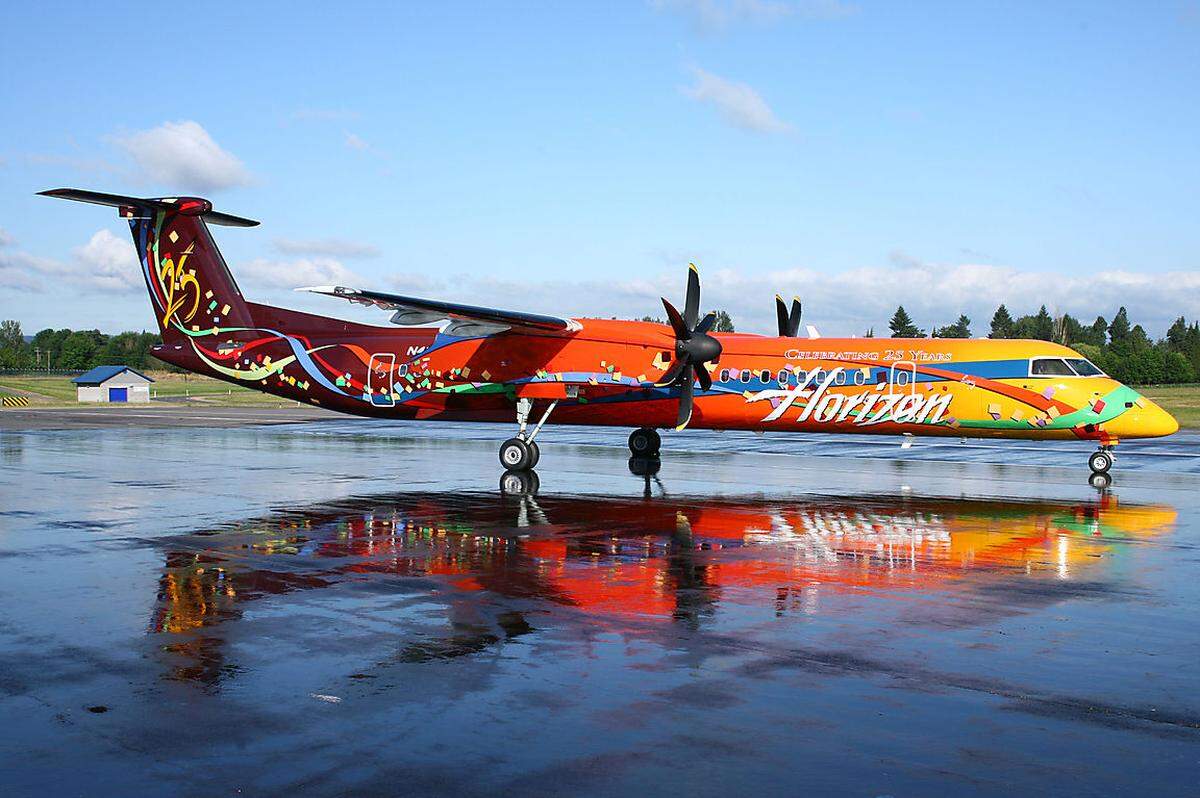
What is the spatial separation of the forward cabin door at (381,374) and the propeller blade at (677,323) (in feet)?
25.2

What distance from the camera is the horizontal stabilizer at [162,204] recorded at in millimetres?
25875

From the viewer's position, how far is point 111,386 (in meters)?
86.6

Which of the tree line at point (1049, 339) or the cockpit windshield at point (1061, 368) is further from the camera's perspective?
the tree line at point (1049, 339)

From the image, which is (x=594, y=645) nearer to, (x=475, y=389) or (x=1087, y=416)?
(x=475, y=389)

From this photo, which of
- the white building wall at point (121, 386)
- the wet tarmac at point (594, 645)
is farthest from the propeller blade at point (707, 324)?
the white building wall at point (121, 386)

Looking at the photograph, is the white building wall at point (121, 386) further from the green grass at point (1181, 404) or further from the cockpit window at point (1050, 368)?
the cockpit window at point (1050, 368)

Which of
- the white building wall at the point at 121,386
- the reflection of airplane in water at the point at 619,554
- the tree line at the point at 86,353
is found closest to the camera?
the reflection of airplane in water at the point at 619,554

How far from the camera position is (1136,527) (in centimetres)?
1823

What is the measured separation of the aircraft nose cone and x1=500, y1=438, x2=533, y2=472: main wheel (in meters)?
13.3

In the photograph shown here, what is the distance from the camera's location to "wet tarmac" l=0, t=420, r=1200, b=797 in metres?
6.97

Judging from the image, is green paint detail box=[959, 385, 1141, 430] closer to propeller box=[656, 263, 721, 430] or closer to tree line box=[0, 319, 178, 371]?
propeller box=[656, 263, 721, 430]

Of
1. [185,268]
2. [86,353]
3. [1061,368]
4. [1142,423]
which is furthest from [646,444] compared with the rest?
[86,353]

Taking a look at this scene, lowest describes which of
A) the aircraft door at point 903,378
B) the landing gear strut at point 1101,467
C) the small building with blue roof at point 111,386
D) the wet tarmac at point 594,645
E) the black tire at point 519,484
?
the wet tarmac at point 594,645

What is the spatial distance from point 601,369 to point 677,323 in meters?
2.63
